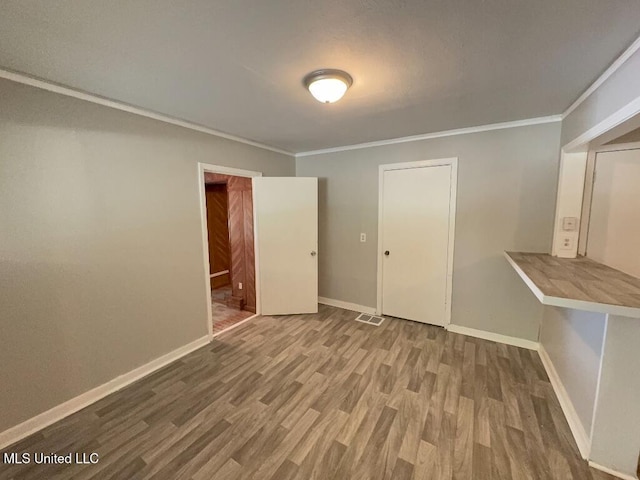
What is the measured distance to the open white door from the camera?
3398 mm

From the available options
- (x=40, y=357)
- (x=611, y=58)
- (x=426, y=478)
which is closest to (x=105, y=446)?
(x=40, y=357)

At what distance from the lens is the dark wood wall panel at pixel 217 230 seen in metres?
4.83

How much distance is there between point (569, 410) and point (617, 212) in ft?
5.23

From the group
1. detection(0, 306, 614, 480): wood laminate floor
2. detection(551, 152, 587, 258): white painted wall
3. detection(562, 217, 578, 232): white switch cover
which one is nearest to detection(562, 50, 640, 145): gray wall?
detection(551, 152, 587, 258): white painted wall

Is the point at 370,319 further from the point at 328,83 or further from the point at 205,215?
the point at 328,83

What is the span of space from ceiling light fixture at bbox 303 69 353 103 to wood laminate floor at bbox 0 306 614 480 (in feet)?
7.44

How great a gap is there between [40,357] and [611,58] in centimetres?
405

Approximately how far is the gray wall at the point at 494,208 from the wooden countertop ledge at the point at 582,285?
540 millimetres

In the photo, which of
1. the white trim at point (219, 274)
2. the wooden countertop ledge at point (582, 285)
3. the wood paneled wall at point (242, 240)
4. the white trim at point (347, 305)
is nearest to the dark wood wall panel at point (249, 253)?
the wood paneled wall at point (242, 240)

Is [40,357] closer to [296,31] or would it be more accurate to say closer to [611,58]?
[296,31]

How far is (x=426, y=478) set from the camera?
1.39m

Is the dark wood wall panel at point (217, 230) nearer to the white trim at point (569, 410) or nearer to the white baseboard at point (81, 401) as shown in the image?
the white baseboard at point (81, 401)

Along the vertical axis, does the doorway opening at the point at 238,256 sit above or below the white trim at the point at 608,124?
below

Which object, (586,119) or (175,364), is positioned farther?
(175,364)
